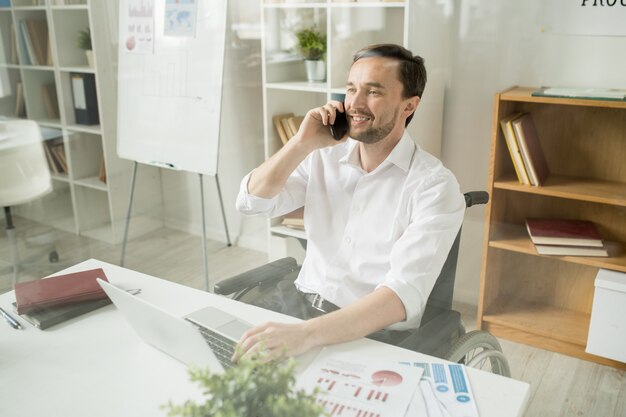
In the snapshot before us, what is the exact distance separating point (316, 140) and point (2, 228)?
2477mm

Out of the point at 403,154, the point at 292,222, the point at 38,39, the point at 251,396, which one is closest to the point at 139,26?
the point at 38,39

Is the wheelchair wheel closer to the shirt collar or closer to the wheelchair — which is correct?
the wheelchair

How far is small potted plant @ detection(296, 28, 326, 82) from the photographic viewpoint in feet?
9.33

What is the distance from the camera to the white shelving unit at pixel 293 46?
8.78 feet

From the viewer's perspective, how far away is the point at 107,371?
1138 millimetres

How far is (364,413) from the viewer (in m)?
0.96

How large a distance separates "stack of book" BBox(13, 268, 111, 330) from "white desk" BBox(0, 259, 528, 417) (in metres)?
0.02

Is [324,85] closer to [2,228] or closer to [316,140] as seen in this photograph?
[316,140]

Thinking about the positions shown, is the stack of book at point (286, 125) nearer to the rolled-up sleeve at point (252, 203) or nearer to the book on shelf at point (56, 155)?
the rolled-up sleeve at point (252, 203)

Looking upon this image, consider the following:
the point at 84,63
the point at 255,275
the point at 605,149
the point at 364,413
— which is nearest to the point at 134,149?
Result: the point at 84,63

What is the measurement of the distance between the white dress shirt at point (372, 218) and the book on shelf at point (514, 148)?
0.80 meters

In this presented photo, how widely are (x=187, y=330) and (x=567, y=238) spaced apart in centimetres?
181


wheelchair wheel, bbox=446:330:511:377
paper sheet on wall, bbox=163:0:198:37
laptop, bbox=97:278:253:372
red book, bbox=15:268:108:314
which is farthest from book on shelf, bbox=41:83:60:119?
wheelchair wheel, bbox=446:330:511:377

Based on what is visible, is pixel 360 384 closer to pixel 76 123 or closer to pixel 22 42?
pixel 76 123
